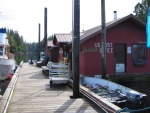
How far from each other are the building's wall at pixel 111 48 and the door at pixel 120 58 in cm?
24

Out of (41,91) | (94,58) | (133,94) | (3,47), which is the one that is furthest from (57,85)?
(3,47)

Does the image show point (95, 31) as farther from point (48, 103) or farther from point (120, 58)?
point (48, 103)

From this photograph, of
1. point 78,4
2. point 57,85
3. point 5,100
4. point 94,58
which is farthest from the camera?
point 94,58

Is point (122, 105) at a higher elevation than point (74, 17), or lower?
lower

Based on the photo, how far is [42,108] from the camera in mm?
8719

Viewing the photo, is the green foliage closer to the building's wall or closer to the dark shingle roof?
the dark shingle roof

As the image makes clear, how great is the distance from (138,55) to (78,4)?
32.4 feet

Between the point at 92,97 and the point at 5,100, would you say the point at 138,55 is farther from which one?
the point at 5,100

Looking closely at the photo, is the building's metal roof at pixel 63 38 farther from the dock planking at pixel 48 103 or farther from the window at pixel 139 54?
the dock planking at pixel 48 103

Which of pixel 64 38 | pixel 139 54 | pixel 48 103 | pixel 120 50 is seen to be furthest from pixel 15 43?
pixel 48 103

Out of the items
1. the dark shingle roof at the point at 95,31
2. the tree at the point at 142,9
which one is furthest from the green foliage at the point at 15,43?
the dark shingle roof at the point at 95,31

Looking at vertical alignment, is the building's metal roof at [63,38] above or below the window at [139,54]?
above

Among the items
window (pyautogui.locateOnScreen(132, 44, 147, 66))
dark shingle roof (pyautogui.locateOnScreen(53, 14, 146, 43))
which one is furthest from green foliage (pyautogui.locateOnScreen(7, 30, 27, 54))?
window (pyautogui.locateOnScreen(132, 44, 147, 66))

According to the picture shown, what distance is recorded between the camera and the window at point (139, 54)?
742 inches
